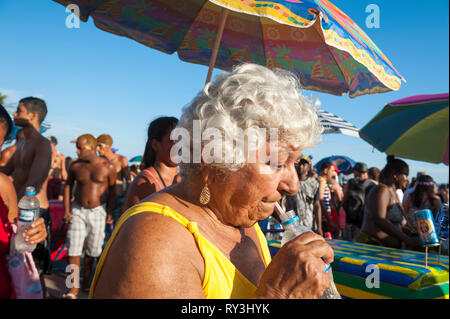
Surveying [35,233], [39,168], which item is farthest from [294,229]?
[39,168]

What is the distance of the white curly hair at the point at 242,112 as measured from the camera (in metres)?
1.26

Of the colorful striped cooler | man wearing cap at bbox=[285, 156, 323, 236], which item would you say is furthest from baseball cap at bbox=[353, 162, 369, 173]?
the colorful striped cooler

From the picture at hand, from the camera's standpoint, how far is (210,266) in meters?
1.17

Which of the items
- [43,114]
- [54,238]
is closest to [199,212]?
[43,114]

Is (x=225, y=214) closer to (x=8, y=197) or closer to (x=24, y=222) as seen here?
(x=24, y=222)

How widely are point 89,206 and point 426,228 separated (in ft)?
15.2

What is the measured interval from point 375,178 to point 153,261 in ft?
28.2

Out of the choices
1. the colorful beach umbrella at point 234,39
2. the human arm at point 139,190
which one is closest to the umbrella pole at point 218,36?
the colorful beach umbrella at point 234,39

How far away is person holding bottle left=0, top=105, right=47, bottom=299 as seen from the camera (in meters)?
2.01

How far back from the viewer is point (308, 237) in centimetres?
124

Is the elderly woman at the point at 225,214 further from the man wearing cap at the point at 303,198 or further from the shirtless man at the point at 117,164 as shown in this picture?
the shirtless man at the point at 117,164

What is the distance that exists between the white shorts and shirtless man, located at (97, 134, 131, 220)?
132 cm

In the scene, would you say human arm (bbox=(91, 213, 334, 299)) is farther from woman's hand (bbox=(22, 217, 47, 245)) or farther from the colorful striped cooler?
the colorful striped cooler
